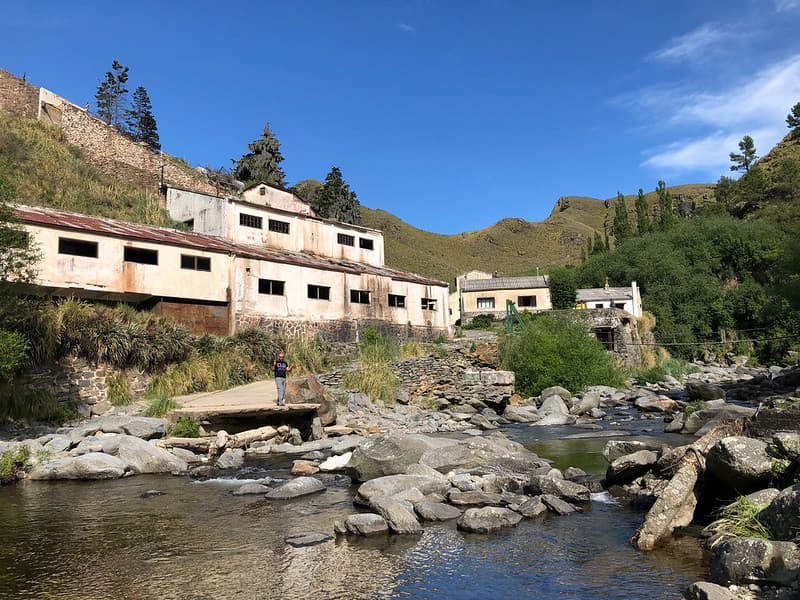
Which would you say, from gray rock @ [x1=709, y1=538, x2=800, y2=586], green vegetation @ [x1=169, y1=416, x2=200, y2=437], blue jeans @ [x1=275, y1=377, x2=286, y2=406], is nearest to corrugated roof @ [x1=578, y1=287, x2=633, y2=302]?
blue jeans @ [x1=275, y1=377, x2=286, y2=406]

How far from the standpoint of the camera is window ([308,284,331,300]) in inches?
1246

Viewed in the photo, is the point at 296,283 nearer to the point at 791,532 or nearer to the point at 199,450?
the point at 199,450

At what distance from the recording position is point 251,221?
35.8m

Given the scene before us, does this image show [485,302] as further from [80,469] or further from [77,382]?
[80,469]

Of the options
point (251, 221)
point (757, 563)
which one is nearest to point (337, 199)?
point (251, 221)

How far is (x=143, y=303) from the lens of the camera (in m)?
26.5

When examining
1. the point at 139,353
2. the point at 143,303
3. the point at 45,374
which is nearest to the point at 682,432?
the point at 139,353

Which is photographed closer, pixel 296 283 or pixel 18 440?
pixel 18 440

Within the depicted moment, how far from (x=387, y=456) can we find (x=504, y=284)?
4495 cm

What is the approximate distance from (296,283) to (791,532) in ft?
87.2

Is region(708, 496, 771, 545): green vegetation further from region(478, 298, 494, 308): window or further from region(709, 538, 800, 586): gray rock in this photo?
region(478, 298, 494, 308): window

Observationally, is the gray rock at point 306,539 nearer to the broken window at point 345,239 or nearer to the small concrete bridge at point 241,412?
the small concrete bridge at point 241,412

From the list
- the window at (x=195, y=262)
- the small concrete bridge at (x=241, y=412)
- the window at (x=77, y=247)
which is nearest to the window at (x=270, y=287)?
the window at (x=195, y=262)

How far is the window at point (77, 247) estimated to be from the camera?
2402 cm
